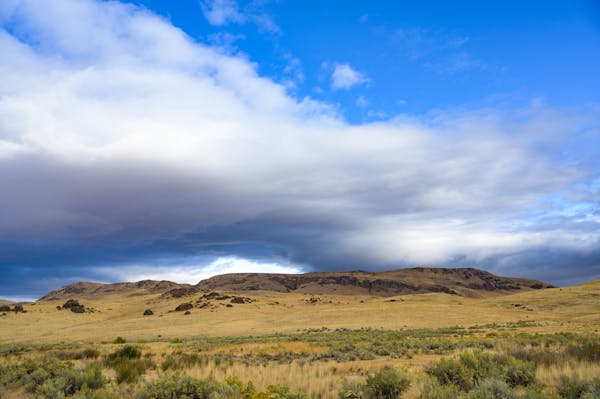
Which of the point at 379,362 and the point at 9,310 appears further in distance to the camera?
the point at 9,310

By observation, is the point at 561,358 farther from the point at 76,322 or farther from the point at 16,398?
the point at 76,322

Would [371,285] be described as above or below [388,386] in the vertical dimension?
above

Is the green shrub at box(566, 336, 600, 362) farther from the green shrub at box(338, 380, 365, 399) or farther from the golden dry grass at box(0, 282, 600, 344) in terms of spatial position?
the golden dry grass at box(0, 282, 600, 344)

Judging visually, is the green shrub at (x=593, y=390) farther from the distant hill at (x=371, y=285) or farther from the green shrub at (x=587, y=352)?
the distant hill at (x=371, y=285)

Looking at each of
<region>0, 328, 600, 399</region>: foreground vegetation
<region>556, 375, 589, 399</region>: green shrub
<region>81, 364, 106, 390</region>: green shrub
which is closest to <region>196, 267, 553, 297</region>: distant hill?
<region>0, 328, 600, 399</region>: foreground vegetation

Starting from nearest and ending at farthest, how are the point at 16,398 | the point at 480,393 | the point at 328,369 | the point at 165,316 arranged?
the point at 480,393 < the point at 16,398 < the point at 328,369 < the point at 165,316

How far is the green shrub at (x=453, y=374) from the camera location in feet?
32.2

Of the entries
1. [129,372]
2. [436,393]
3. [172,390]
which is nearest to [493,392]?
[436,393]

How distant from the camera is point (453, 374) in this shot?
33.4 ft

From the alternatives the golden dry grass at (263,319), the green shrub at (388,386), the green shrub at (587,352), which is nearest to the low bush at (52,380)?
the green shrub at (388,386)

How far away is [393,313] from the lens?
195 ft

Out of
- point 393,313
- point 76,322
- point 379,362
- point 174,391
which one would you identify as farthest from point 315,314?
point 174,391

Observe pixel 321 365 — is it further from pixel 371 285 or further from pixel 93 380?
pixel 371 285

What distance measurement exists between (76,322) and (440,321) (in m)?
52.6
